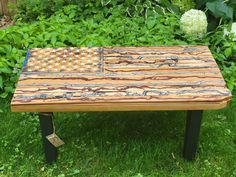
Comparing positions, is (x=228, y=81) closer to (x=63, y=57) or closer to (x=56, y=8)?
(x=63, y=57)

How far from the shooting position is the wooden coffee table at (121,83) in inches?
109

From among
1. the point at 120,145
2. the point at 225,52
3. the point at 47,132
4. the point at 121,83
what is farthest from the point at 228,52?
the point at 47,132

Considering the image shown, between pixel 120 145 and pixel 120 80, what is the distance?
61cm

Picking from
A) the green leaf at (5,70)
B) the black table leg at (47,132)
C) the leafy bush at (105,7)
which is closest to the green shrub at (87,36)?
the green leaf at (5,70)

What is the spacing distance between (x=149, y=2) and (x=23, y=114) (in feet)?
6.30

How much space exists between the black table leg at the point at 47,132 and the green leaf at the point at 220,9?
2236 mm

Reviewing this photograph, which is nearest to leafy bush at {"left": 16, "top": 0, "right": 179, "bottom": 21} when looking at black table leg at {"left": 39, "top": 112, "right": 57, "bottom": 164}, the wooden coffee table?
the wooden coffee table

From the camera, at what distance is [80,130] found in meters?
3.56

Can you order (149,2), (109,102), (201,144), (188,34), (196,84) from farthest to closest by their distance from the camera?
(149,2) → (188,34) → (201,144) → (196,84) → (109,102)

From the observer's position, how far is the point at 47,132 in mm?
2998

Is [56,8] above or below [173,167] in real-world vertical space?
above

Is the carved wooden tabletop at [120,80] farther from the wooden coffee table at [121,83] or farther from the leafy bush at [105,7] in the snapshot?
the leafy bush at [105,7]

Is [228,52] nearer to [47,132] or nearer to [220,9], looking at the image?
[220,9]

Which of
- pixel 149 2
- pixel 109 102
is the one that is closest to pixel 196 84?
pixel 109 102
